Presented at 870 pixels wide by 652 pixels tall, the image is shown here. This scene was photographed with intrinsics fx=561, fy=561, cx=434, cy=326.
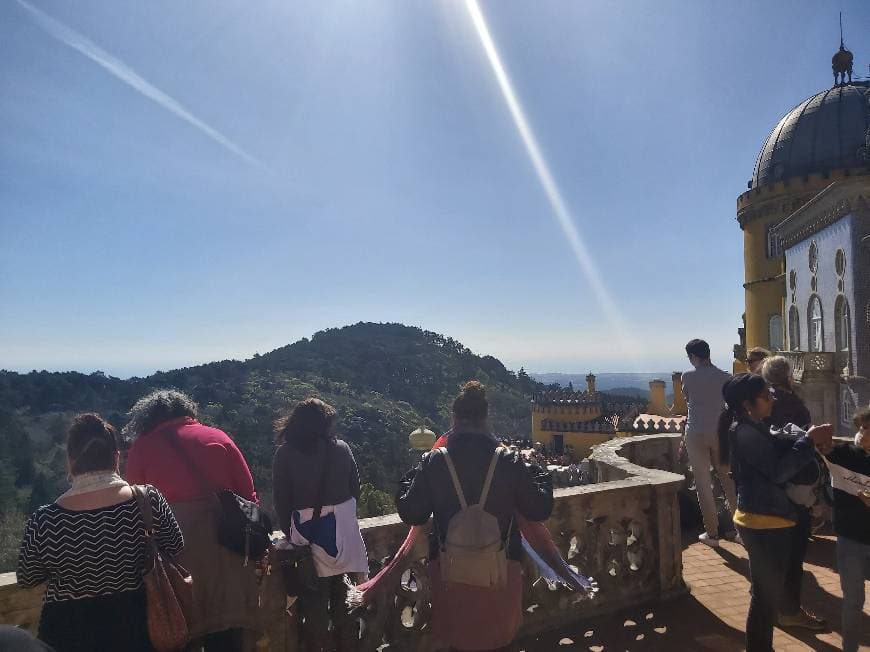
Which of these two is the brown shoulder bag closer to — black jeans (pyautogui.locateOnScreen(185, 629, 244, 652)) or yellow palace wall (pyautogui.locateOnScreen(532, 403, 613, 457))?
black jeans (pyautogui.locateOnScreen(185, 629, 244, 652))

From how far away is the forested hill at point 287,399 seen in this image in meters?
47.4

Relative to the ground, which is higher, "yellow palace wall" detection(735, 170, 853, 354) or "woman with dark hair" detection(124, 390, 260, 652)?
"yellow palace wall" detection(735, 170, 853, 354)

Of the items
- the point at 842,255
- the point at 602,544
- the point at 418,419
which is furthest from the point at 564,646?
the point at 418,419

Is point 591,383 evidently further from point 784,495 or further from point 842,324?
point 784,495

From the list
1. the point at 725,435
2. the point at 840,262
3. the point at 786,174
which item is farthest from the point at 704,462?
the point at 786,174

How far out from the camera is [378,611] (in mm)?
3229

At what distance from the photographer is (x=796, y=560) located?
130 inches

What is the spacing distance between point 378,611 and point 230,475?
3.99ft

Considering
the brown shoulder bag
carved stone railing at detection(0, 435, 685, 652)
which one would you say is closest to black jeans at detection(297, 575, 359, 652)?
carved stone railing at detection(0, 435, 685, 652)

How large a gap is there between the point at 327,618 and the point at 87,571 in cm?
124

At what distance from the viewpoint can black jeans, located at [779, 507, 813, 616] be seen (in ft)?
10.5

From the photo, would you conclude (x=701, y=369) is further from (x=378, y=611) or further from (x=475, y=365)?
(x=475, y=365)

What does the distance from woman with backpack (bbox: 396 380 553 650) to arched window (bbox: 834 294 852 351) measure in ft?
62.2

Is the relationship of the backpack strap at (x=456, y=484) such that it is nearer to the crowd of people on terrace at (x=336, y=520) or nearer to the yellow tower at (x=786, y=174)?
the crowd of people on terrace at (x=336, y=520)
